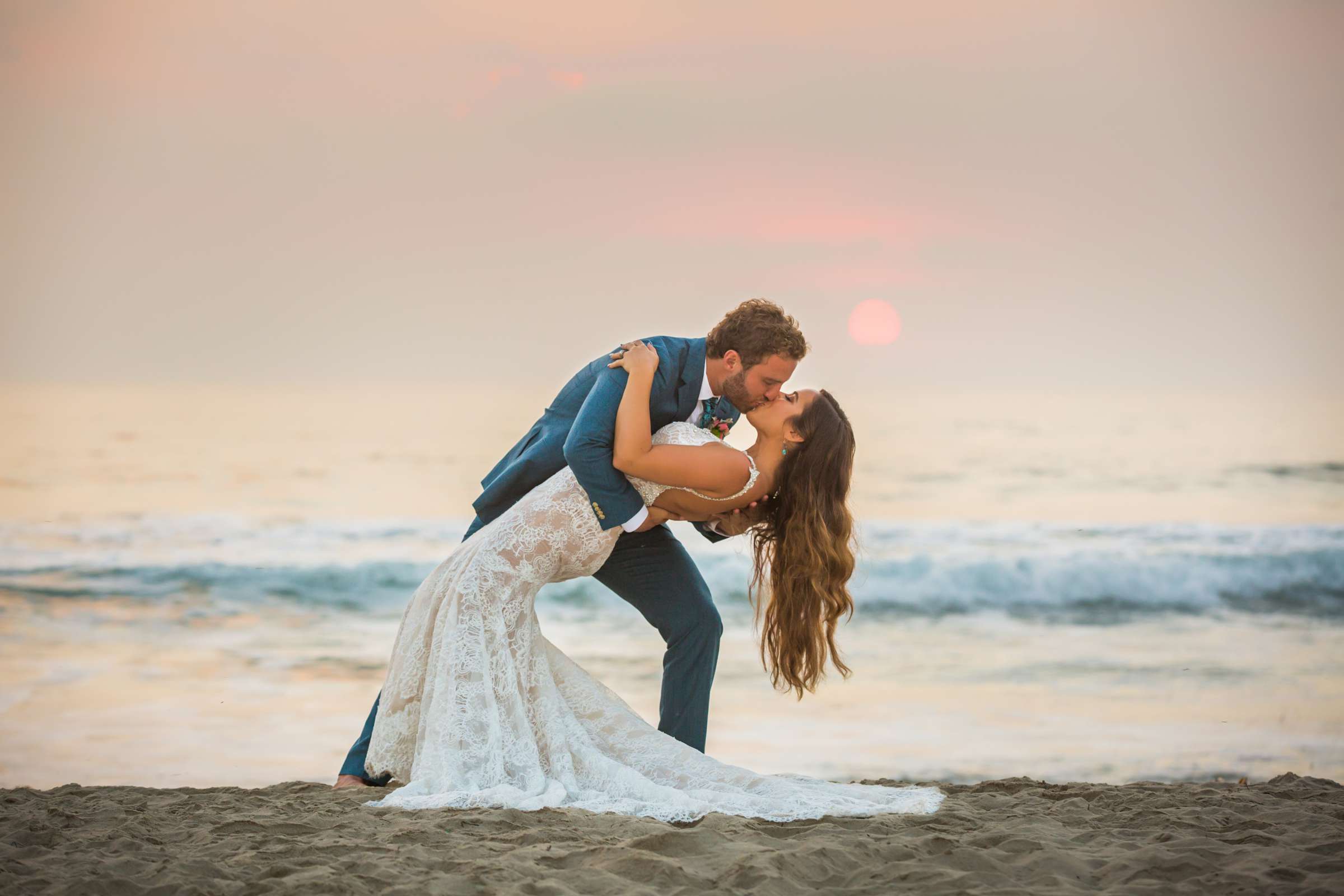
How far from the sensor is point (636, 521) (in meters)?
4.31

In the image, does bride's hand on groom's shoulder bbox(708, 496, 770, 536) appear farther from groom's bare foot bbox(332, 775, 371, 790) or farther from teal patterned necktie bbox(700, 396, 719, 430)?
groom's bare foot bbox(332, 775, 371, 790)

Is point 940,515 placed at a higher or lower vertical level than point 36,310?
lower

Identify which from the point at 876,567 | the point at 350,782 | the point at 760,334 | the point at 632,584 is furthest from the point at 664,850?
the point at 876,567

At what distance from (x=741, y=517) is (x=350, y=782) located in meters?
1.75

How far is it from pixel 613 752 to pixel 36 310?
2222 cm

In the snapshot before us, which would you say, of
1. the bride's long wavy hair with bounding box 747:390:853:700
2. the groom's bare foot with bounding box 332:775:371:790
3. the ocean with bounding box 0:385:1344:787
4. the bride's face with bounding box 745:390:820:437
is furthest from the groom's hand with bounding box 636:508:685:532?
the ocean with bounding box 0:385:1344:787

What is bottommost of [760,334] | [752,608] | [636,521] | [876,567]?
[752,608]

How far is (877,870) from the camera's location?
3.11 m

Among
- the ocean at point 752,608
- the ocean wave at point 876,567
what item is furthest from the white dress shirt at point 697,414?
the ocean wave at point 876,567

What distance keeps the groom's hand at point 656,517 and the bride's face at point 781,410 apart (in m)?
0.45

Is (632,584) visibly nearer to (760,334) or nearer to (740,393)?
(740,393)

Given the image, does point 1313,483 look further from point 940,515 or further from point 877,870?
point 877,870

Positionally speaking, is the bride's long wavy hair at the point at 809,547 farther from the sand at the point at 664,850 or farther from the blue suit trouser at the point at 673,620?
the sand at the point at 664,850

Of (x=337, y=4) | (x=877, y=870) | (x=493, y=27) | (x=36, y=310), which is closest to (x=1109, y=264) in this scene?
(x=493, y=27)
